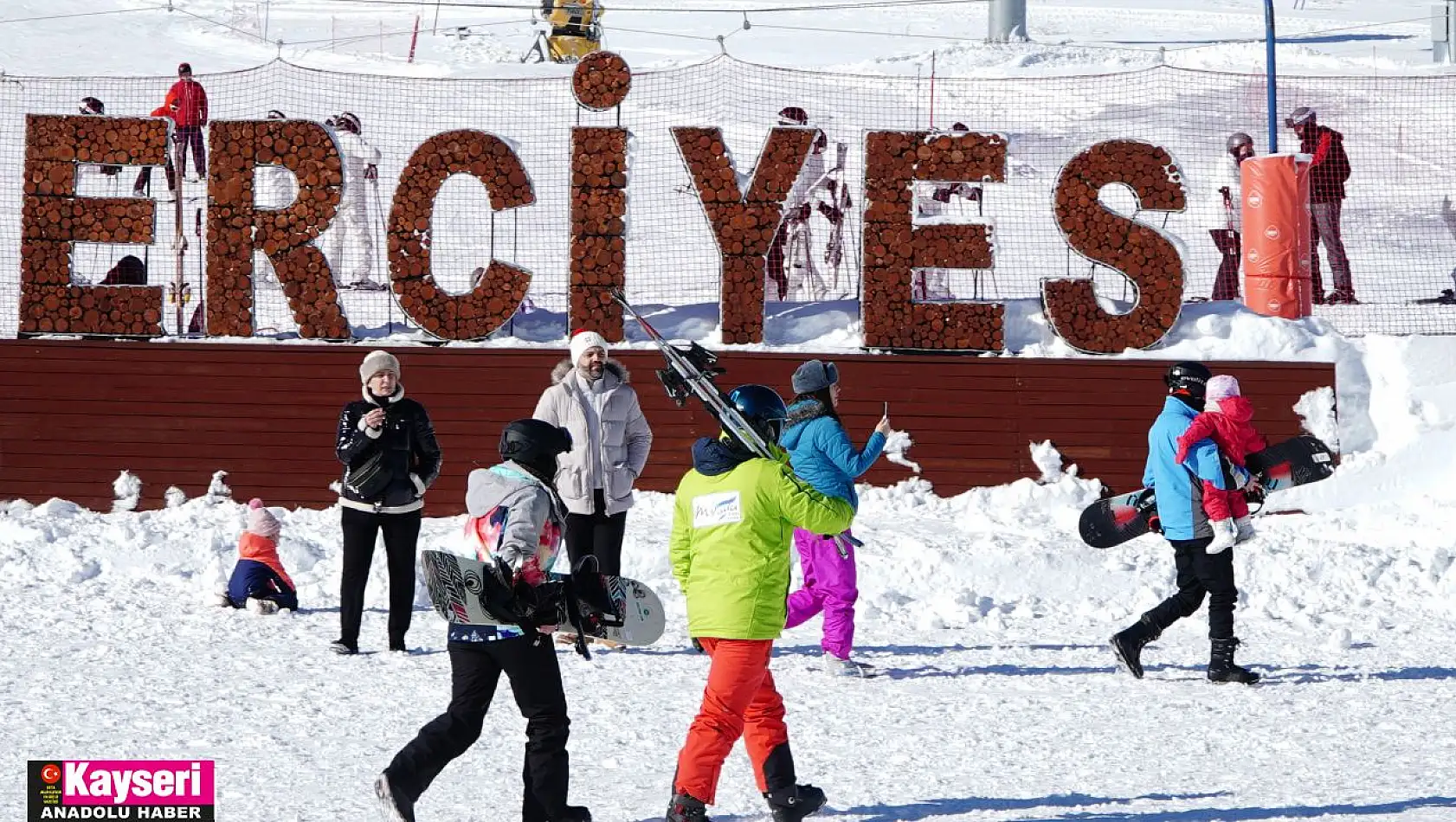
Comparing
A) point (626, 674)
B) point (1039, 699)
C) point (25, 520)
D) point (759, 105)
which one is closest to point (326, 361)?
point (25, 520)

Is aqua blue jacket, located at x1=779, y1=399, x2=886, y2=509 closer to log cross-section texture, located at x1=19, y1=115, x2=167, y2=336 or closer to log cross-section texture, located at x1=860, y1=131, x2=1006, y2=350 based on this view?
log cross-section texture, located at x1=860, y1=131, x2=1006, y2=350

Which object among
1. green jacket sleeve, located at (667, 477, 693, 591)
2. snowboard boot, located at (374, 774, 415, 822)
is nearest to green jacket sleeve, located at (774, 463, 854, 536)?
green jacket sleeve, located at (667, 477, 693, 591)

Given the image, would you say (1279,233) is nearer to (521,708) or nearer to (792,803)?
(792,803)

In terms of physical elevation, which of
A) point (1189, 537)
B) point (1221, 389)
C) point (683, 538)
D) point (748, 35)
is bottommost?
point (1189, 537)

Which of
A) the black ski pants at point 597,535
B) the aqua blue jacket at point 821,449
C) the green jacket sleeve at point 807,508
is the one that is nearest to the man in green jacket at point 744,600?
the green jacket sleeve at point 807,508

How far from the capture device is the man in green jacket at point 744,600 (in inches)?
207

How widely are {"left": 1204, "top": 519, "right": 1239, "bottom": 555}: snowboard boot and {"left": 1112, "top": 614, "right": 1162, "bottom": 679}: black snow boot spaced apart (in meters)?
0.50

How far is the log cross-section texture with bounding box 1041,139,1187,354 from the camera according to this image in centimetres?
1314

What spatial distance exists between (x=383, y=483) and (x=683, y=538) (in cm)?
318

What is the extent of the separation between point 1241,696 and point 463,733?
4.15 metres

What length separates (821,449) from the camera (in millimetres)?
7164

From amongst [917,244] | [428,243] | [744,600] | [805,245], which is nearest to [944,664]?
[744,600]

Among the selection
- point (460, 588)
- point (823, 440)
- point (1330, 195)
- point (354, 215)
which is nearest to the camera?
point (460, 588)

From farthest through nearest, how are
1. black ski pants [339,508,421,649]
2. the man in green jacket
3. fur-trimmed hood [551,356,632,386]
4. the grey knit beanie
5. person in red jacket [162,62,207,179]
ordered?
1. person in red jacket [162,62,207,179]
2. fur-trimmed hood [551,356,632,386]
3. black ski pants [339,508,421,649]
4. the grey knit beanie
5. the man in green jacket
